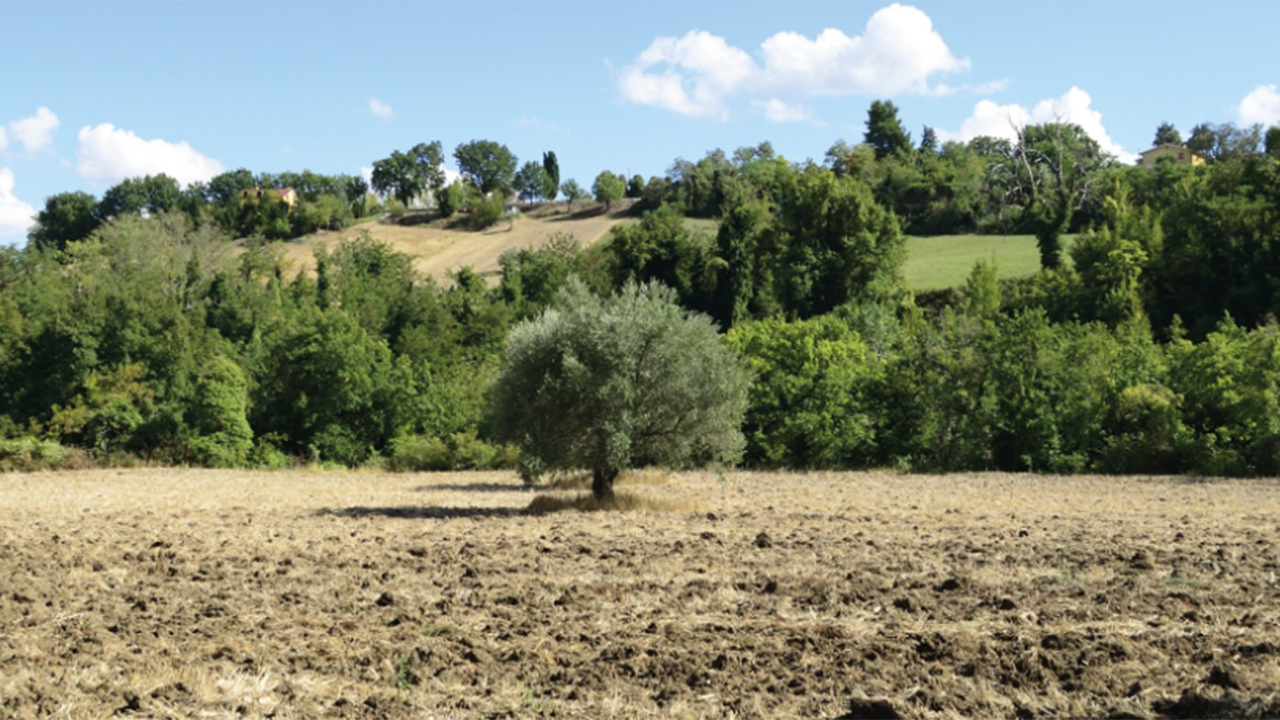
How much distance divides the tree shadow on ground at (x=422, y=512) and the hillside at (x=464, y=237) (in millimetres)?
65506

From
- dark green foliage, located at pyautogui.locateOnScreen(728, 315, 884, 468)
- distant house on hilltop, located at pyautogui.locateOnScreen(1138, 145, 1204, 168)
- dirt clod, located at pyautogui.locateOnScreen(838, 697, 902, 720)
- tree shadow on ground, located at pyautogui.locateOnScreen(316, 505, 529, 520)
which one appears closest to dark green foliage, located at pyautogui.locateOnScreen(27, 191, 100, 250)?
dark green foliage, located at pyautogui.locateOnScreen(728, 315, 884, 468)

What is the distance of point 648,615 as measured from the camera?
13242 millimetres

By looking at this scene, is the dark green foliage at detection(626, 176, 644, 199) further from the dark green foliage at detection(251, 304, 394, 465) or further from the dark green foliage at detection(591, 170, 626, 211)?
the dark green foliage at detection(251, 304, 394, 465)

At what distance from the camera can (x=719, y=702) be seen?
9.91m

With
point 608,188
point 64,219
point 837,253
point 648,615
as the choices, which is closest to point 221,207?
point 64,219

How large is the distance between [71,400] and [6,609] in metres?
39.3

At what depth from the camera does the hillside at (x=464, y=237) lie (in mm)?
99500

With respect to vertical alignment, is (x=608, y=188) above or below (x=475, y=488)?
above

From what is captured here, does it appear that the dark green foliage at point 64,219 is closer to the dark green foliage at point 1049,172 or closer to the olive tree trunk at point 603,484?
the dark green foliage at point 1049,172

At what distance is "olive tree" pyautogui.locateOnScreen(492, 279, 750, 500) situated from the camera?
24.8 meters

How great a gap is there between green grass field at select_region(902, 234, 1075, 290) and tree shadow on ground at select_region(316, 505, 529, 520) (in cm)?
5255

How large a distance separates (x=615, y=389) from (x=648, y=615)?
37.8 ft

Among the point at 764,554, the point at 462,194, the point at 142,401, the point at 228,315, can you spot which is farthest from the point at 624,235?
the point at 764,554

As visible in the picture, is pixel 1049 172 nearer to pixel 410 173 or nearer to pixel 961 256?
pixel 961 256
